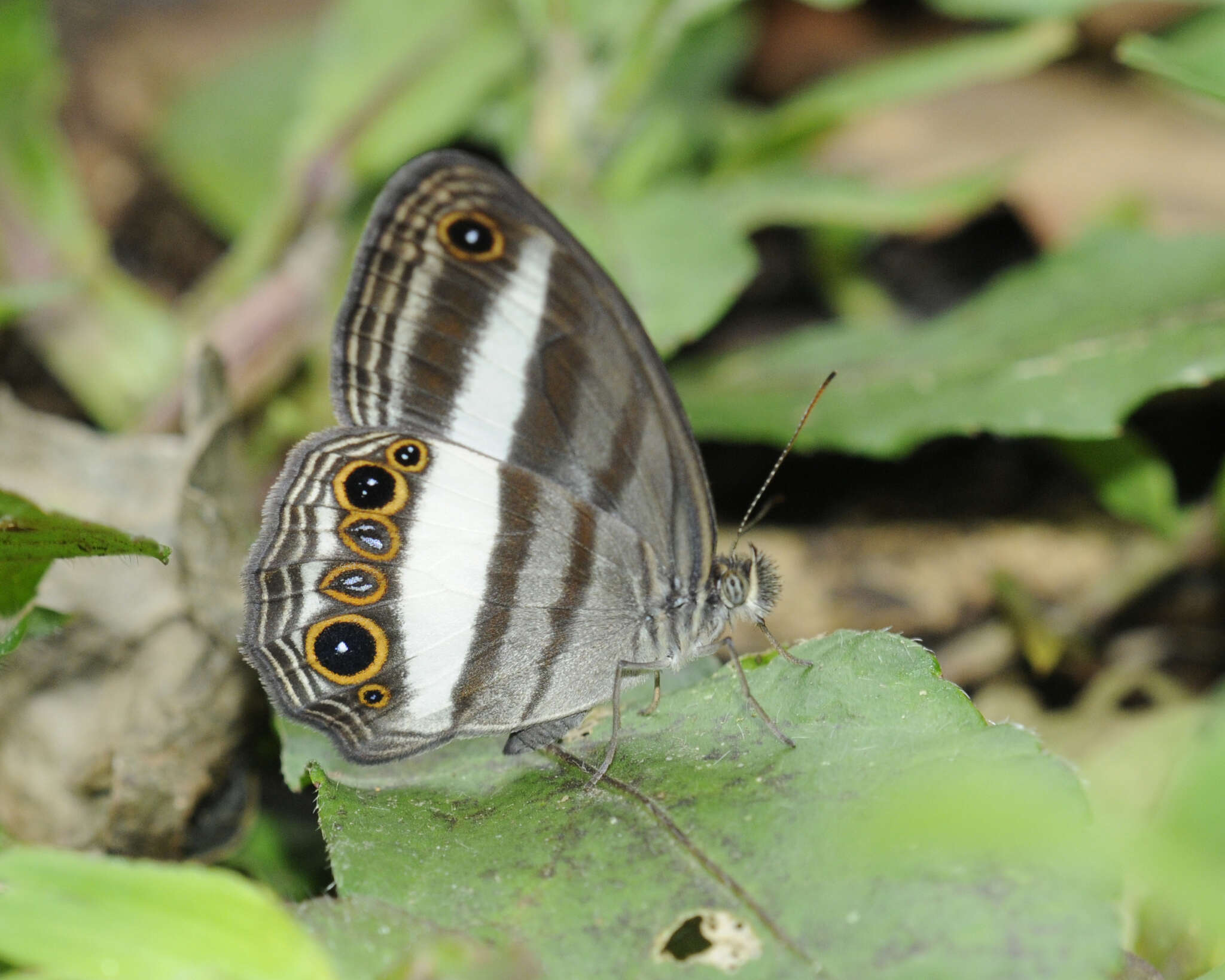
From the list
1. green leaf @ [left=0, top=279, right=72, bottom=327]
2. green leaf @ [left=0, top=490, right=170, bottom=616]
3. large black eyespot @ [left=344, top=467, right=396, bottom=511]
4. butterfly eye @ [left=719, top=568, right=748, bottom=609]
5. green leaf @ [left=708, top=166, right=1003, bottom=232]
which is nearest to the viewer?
green leaf @ [left=0, top=490, right=170, bottom=616]

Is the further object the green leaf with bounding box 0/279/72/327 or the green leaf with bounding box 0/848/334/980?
the green leaf with bounding box 0/279/72/327

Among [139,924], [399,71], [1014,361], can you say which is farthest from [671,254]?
[139,924]

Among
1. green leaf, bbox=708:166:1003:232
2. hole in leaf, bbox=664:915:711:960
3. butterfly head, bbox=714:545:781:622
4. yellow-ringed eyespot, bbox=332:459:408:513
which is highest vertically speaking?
yellow-ringed eyespot, bbox=332:459:408:513

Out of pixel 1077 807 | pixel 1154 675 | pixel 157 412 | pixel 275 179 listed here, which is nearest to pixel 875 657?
pixel 1077 807

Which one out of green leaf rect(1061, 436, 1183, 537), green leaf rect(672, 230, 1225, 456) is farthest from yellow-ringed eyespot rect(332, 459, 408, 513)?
green leaf rect(1061, 436, 1183, 537)

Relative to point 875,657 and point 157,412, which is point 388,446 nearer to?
point 875,657

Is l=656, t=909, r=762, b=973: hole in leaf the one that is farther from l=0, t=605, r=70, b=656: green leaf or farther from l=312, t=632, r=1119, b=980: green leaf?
l=0, t=605, r=70, b=656: green leaf

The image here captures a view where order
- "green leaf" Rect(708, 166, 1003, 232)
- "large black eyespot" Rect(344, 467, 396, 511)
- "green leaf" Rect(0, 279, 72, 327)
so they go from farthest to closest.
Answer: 1. "green leaf" Rect(708, 166, 1003, 232)
2. "green leaf" Rect(0, 279, 72, 327)
3. "large black eyespot" Rect(344, 467, 396, 511)

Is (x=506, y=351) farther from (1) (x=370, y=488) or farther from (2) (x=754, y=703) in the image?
(2) (x=754, y=703)
